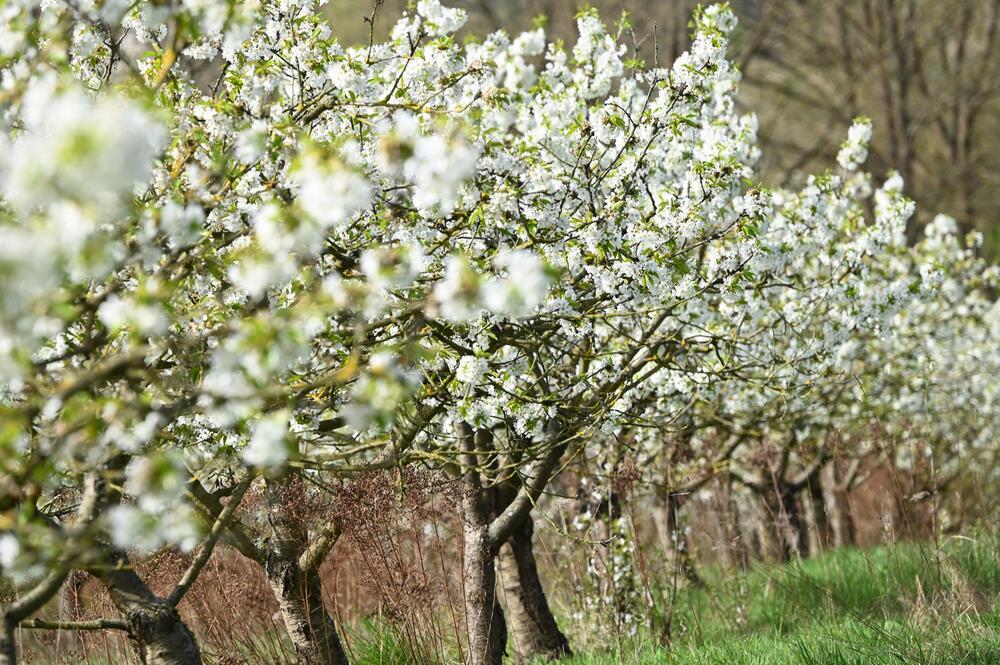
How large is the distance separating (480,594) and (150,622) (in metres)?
2.00

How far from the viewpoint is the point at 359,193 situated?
2.24 metres

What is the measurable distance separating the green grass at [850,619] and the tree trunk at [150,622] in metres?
2.33

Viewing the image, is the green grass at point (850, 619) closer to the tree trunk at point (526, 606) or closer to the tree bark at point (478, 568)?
the tree trunk at point (526, 606)

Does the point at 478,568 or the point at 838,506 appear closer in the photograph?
the point at 478,568

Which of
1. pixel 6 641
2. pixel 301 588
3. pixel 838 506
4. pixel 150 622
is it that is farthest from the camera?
pixel 838 506

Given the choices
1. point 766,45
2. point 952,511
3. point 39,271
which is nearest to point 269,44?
point 39,271

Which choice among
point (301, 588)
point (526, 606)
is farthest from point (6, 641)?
point (526, 606)

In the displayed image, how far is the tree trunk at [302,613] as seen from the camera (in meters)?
5.32

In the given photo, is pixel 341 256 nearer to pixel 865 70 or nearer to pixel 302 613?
pixel 302 613

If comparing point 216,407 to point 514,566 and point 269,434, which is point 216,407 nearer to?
point 269,434

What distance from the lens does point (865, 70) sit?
17.7 metres

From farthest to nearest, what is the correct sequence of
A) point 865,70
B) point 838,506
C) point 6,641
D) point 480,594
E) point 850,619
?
point 865,70
point 838,506
point 850,619
point 480,594
point 6,641

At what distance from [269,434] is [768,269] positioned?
4357 mm

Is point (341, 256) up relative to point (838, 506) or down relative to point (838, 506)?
up
